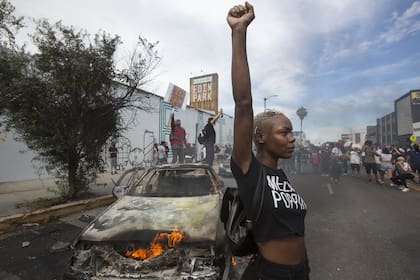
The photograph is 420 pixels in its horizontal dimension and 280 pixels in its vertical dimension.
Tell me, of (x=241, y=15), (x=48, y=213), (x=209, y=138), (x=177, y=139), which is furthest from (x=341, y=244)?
(x=177, y=139)

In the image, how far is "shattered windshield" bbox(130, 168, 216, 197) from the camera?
3.72 m

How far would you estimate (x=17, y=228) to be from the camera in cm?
466

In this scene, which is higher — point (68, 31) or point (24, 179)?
point (68, 31)

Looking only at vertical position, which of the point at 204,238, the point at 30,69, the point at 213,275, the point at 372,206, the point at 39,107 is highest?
the point at 30,69

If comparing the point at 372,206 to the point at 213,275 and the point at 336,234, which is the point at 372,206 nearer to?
the point at 336,234

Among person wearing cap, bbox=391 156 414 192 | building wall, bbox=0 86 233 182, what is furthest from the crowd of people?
building wall, bbox=0 86 233 182

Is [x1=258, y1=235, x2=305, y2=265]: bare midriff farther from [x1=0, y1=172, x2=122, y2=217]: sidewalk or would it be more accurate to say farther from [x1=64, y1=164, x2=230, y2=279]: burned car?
[x1=0, y1=172, x2=122, y2=217]: sidewalk

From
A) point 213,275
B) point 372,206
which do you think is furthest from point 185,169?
point 372,206

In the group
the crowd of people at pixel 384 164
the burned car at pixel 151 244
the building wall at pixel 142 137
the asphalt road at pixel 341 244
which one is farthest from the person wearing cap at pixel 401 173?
the building wall at pixel 142 137

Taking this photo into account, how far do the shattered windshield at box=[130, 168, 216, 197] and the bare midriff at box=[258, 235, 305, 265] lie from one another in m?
2.46

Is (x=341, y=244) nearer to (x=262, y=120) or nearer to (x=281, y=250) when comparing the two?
(x=281, y=250)

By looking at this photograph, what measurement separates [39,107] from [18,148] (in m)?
5.15

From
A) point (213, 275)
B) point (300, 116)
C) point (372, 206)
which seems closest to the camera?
point (213, 275)

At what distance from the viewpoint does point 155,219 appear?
2.78 meters
